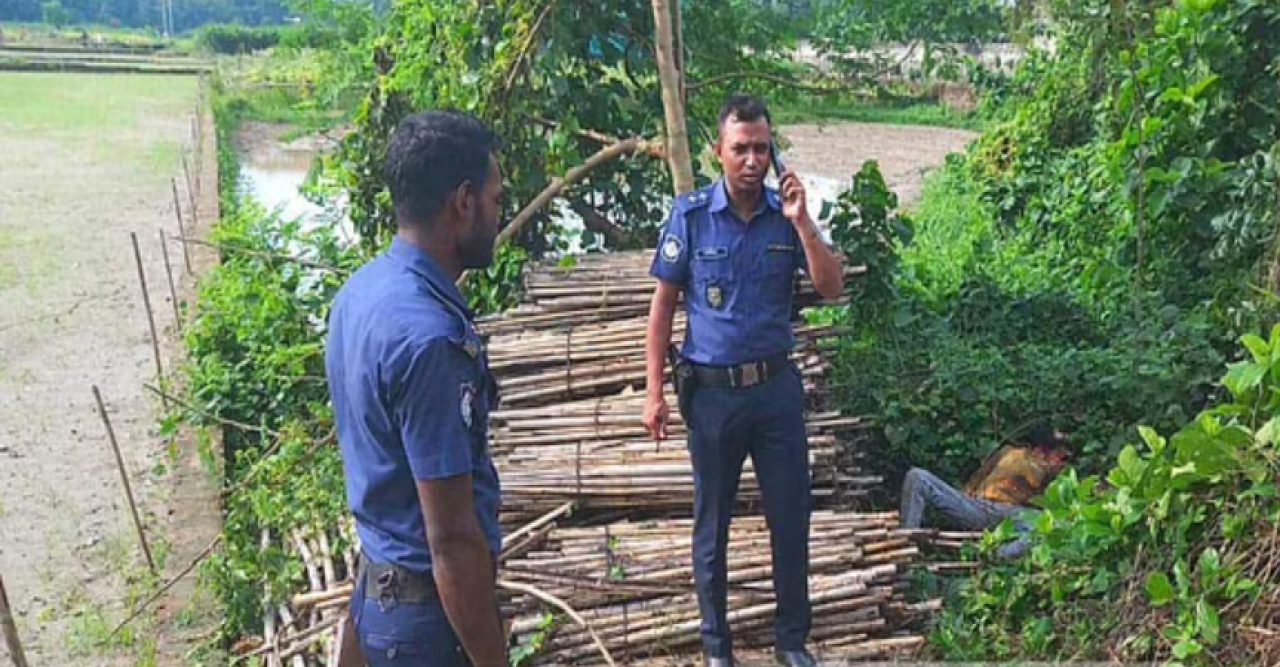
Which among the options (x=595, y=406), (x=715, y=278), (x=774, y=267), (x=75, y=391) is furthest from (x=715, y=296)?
(x=75, y=391)

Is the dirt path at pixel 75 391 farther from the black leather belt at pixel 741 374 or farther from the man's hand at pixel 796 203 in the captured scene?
the man's hand at pixel 796 203

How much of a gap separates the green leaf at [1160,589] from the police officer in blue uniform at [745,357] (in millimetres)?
1109


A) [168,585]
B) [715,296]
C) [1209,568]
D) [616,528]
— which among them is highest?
[715,296]

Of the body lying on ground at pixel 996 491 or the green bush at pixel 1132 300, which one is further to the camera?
the green bush at pixel 1132 300

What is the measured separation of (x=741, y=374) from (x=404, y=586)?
1.62 meters

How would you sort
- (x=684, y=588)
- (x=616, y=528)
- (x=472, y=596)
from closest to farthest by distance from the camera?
(x=472, y=596), (x=684, y=588), (x=616, y=528)

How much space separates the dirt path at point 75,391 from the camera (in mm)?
5805

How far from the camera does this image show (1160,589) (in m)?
3.95

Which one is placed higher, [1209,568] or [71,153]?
[1209,568]

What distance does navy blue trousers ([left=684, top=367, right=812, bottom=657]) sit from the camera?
3879 mm

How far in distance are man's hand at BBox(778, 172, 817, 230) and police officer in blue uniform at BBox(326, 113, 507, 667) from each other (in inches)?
56.9

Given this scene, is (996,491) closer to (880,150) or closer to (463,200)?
(463,200)

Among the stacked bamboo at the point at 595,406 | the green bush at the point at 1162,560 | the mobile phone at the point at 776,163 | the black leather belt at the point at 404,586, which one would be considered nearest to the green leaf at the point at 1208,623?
the green bush at the point at 1162,560

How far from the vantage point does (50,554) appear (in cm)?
618
